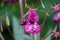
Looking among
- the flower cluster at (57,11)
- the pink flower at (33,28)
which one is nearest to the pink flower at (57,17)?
the flower cluster at (57,11)

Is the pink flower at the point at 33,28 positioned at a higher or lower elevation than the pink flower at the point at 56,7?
lower

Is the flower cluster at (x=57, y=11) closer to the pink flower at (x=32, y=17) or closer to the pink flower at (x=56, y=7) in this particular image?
the pink flower at (x=56, y=7)

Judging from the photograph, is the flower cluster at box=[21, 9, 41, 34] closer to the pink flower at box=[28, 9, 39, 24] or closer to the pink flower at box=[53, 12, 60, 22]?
the pink flower at box=[28, 9, 39, 24]

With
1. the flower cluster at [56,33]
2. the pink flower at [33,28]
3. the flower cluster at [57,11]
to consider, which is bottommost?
the flower cluster at [56,33]

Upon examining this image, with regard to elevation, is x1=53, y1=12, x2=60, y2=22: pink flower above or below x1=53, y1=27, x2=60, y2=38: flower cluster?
above

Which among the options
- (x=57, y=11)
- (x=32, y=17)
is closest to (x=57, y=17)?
(x=57, y=11)

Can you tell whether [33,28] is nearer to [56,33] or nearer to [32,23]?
[32,23]

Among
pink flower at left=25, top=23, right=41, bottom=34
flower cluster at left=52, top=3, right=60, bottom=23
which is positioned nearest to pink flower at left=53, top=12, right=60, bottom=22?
flower cluster at left=52, top=3, right=60, bottom=23

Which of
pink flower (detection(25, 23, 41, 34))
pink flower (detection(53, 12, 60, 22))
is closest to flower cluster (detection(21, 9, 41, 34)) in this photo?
pink flower (detection(25, 23, 41, 34))

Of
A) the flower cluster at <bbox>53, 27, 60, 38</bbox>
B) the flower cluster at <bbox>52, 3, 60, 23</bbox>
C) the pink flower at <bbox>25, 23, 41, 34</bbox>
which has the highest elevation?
the flower cluster at <bbox>52, 3, 60, 23</bbox>
